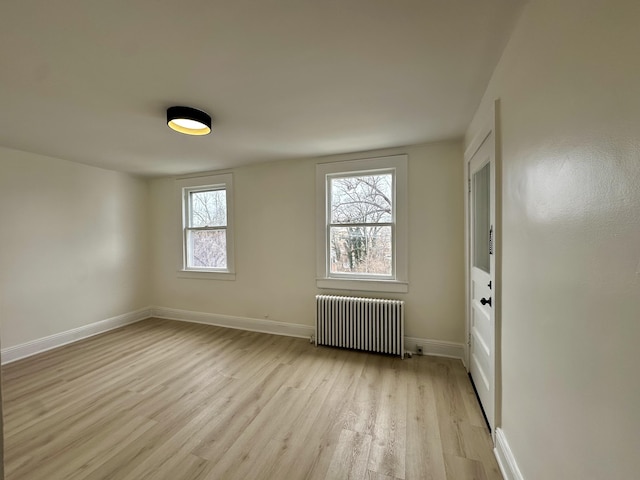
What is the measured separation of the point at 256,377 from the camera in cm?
254

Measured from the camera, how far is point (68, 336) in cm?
338

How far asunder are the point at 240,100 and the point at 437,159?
2114 millimetres

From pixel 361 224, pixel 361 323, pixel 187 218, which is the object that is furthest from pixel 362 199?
pixel 187 218

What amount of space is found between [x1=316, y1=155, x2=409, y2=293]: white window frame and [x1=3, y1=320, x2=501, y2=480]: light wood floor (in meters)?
0.81

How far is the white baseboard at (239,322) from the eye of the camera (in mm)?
3514

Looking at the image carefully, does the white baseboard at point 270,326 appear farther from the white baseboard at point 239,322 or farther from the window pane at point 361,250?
the window pane at point 361,250

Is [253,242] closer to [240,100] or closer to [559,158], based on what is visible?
[240,100]

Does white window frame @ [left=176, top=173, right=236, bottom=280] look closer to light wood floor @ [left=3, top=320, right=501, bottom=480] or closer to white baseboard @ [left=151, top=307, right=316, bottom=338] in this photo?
white baseboard @ [left=151, top=307, right=316, bottom=338]

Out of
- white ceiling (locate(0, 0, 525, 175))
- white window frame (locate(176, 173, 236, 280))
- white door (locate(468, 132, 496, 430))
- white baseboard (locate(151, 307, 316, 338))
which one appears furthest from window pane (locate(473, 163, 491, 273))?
white window frame (locate(176, 173, 236, 280))

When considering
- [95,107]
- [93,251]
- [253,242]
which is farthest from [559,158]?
[93,251]

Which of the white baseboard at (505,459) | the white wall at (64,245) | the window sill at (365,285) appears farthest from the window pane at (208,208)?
the white baseboard at (505,459)

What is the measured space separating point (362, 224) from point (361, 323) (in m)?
1.17

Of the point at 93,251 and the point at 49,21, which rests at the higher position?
the point at 49,21

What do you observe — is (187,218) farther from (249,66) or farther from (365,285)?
(249,66)
